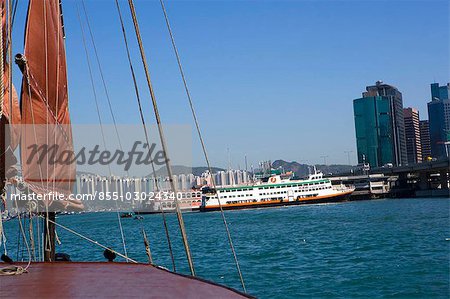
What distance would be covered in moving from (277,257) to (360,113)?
132 m

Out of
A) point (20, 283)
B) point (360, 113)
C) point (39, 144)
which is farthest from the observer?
point (360, 113)

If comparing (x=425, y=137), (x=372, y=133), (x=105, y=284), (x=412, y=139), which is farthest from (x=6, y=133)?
(x=425, y=137)

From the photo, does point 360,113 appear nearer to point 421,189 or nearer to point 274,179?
point 421,189

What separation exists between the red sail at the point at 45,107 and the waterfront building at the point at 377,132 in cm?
14008

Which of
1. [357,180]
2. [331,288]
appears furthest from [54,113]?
[357,180]

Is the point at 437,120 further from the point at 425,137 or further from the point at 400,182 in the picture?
the point at 400,182

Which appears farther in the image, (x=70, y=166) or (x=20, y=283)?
(x=70, y=166)

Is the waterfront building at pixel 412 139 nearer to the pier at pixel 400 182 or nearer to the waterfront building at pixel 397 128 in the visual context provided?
the waterfront building at pixel 397 128

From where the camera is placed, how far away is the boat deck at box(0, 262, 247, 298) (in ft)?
10.4

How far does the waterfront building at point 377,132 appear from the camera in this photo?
144125mm

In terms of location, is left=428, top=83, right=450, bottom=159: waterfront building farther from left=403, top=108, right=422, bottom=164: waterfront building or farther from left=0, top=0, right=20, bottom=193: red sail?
left=0, top=0, right=20, bottom=193: red sail

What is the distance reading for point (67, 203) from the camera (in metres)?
6.96

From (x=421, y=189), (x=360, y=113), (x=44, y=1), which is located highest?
(x=360, y=113)

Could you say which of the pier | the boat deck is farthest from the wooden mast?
the pier
